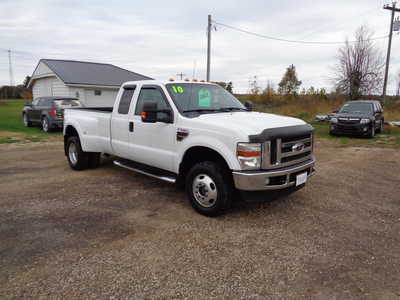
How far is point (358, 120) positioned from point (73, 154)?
37.5 feet

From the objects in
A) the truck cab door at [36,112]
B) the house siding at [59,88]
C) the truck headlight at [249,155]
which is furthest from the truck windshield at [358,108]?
the house siding at [59,88]

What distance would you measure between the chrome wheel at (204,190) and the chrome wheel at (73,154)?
369cm

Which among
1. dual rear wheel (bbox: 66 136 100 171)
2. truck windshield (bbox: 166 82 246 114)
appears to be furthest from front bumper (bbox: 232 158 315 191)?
dual rear wheel (bbox: 66 136 100 171)

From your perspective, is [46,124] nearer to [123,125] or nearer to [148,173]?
[123,125]

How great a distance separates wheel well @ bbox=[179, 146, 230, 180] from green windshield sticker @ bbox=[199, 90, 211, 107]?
2.85 feet

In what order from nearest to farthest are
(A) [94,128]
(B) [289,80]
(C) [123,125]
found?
1. (C) [123,125]
2. (A) [94,128]
3. (B) [289,80]

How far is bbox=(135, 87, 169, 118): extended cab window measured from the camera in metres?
4.73

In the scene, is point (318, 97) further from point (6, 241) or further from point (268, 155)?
point (6, 241)

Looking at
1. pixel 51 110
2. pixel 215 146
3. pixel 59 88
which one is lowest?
pixel 215 146

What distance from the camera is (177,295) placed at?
2.56 meters

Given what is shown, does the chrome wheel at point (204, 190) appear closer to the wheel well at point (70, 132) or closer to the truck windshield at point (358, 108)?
the wheel well at point (70, 132)

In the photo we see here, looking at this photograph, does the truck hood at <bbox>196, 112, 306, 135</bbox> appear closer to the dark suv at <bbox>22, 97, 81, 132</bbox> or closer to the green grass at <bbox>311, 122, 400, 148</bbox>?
the green grass at <bbox>311, 122, 400, 148</bbox>

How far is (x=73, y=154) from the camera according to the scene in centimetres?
687

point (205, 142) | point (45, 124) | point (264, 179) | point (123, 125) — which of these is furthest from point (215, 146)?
point (45, 124)
